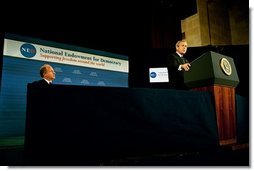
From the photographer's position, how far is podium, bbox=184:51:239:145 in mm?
1305

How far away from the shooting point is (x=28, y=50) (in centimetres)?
286

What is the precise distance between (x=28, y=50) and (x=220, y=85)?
231 cm

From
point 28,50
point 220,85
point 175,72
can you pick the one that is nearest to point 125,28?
point 28,50

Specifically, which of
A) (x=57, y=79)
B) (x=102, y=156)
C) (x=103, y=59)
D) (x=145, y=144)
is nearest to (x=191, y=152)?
(x=145, y=144)

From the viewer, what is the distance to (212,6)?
178 inches

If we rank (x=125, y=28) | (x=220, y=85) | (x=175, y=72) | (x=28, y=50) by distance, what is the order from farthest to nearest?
(x=125, y=28), (x=28, y=50), (x=175, y=72), (x=220, y=85)

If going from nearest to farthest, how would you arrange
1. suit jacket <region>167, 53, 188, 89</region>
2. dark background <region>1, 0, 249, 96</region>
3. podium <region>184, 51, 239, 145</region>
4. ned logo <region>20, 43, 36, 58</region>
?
1. podium <region>184, 51, 239, 145</region>
2. suit jacket <region>167, 53, 188, 89</region>
3. ned logo <region>20, 43, 36, 58</region>
4. dark background <region>1, 0, 249, 96</region>

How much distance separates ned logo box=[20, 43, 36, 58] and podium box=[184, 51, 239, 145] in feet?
6.92

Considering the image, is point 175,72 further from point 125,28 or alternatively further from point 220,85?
point 125,28

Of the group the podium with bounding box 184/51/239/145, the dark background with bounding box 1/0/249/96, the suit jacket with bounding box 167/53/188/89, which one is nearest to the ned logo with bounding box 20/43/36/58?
the dark background with bounding box 1/0/249/96

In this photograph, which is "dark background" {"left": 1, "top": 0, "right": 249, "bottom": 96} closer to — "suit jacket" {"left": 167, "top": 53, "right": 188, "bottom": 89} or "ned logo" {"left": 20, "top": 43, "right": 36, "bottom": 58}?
"ned logo" {"left": 20, "top": 43, "right": 36, "bottom": 58}

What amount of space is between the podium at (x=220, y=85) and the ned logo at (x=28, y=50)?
211 cm

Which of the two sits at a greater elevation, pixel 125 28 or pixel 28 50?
pixel 125 28

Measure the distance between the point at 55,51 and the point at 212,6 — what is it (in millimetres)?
3099
